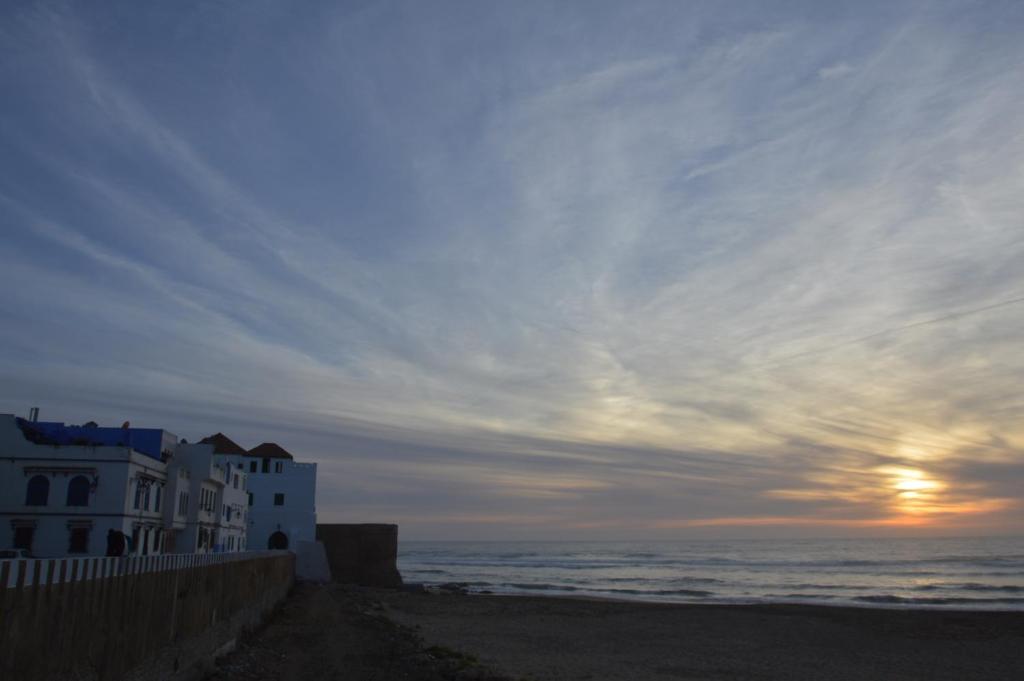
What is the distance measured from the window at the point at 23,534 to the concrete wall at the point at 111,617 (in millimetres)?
20782

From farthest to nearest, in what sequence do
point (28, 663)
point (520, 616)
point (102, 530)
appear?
point (520, 616) → point (102, 530) → point (28, 663)

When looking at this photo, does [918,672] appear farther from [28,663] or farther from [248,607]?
[28,663]

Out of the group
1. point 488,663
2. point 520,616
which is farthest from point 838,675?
point 520,616

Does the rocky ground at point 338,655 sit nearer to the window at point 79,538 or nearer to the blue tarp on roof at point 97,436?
the window at point 79,538

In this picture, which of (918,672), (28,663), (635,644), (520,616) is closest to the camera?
(28,663)

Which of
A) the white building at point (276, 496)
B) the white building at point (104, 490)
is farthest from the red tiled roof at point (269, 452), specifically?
the white building at point (104, 490)

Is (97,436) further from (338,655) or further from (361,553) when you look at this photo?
(361,553)

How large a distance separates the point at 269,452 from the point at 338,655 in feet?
148

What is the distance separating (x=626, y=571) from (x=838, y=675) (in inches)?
2576

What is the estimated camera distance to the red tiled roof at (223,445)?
204ft

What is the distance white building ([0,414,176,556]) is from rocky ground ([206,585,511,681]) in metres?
8.94

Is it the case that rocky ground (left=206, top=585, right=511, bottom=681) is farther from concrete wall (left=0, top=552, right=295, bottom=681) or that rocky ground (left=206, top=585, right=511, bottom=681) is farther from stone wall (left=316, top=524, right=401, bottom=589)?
stone wall (left=316, top=524, right=401, bottom=589)

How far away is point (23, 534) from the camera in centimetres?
3344

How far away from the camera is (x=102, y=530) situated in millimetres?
33312
